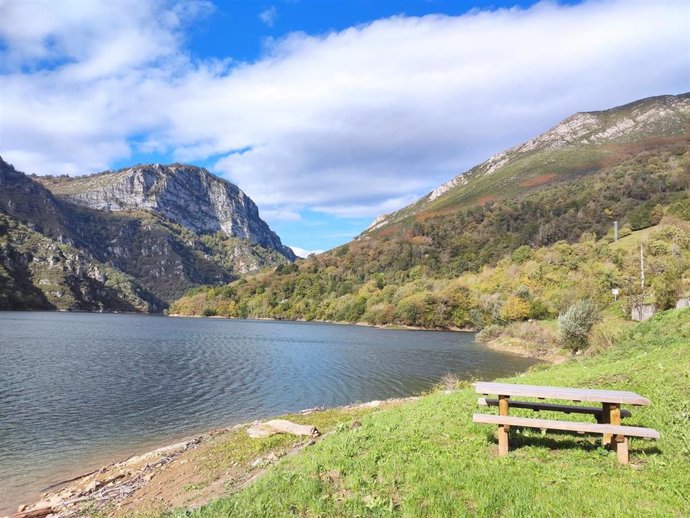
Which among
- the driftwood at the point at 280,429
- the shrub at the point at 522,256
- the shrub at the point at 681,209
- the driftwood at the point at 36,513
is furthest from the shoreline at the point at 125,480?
the shrub at the point at 522,256

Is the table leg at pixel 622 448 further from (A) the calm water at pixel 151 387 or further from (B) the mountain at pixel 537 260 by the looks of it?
(B) the mountain at pixel 537 260

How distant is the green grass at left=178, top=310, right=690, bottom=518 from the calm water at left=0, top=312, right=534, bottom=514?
38.8 ft

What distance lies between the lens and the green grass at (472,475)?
750cm

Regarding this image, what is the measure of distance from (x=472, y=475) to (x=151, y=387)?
33.0 metres

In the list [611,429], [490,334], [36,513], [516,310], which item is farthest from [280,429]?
[516,310]

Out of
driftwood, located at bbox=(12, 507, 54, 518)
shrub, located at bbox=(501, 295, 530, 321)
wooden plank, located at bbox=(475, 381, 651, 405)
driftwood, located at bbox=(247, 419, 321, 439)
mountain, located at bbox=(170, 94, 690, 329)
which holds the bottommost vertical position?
driftwood, located at bbox=(12, 507, 54, 518)

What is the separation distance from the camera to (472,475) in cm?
855

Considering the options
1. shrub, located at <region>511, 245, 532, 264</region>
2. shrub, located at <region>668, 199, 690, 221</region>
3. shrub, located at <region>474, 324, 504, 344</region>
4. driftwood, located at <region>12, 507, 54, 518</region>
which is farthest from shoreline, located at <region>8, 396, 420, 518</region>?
shrub, located at <region>511, 245, 532, 264</region>

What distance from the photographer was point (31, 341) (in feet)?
213

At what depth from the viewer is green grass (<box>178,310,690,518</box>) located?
7504 millimetres

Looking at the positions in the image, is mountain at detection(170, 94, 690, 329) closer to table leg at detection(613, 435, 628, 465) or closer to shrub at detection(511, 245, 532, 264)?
shrub at detection(511, 245, 532, 264)

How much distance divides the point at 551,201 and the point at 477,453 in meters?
183

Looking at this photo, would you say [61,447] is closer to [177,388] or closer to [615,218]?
[177,388]

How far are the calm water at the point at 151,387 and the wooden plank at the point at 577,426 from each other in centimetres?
1547
